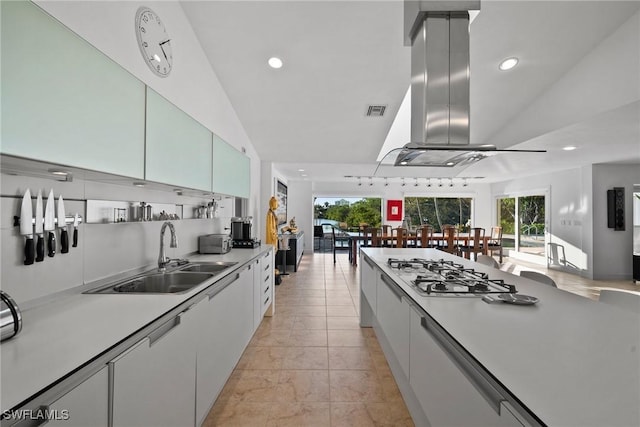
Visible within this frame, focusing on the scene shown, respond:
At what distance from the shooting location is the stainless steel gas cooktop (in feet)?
5.28

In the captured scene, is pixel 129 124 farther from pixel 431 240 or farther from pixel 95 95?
pixel 431 240

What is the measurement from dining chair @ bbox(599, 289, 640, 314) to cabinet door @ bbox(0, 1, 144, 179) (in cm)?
264

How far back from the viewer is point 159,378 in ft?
4.05

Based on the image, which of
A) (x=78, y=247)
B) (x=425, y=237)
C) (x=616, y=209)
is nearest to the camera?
(x=78, y=247)

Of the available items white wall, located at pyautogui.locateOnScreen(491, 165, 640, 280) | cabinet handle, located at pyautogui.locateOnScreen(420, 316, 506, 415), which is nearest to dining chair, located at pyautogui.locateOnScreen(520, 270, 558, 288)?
cabinet handle, located at pyautogui.locateOnScreen(420, 316, 506, 415)

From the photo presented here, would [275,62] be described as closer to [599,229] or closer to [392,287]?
[392,287]

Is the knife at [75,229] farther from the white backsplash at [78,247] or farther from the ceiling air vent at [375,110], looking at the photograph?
the ceiling air vent at [375,110]

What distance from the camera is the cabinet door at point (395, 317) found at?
167 centimetres

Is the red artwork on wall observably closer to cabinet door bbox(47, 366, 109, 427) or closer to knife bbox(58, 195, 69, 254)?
knife bbox(58, 195, 69, 254)

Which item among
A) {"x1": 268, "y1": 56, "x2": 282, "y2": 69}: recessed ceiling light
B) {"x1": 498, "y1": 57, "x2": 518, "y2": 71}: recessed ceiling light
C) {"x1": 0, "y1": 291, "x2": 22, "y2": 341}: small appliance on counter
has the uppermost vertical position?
{"x1": 498, "y1": 57, "x2": 518, "y2": 71}: recessed ceiling light

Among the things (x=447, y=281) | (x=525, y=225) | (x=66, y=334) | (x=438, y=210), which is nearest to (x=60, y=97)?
(x=66, y=334)

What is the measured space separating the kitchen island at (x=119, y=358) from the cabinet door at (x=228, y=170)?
3.93 feet

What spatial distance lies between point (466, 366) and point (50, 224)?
186cm

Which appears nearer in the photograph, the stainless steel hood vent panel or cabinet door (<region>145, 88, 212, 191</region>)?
cabinet door (<region>145, 88, 212, 191</region>)
